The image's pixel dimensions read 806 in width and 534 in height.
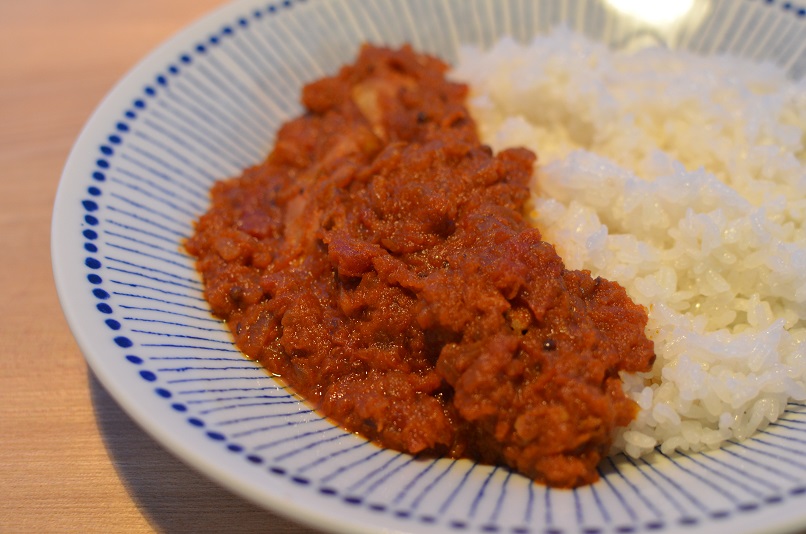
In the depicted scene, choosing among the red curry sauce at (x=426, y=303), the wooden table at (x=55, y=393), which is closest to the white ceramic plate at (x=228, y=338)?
the red curry sauce at (x=426, y=303)

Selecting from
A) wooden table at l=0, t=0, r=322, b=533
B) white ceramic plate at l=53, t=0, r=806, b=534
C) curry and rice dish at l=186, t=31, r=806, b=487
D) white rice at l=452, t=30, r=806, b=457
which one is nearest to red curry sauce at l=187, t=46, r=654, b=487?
curry and rice dish at l=186, t=31, r=806, b=487

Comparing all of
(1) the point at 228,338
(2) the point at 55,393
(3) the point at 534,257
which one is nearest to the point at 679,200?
(3) the point at 534,257

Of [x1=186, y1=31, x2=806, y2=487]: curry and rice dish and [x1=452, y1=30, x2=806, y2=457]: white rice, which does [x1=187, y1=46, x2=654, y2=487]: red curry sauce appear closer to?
[x1=186, y1=31, x2=806, y2=487]: curry and rice dish

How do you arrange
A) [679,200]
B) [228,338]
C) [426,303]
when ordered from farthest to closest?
1. [679,200]
2. [228,338]
3. [426,303]

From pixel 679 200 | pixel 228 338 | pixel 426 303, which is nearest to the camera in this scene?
pixel 426 303

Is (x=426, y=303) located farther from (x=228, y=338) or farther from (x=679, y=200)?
(x=679, y=200)

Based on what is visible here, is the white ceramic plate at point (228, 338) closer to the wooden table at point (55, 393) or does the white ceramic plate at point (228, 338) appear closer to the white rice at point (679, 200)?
the white rice at point (679, 200)
